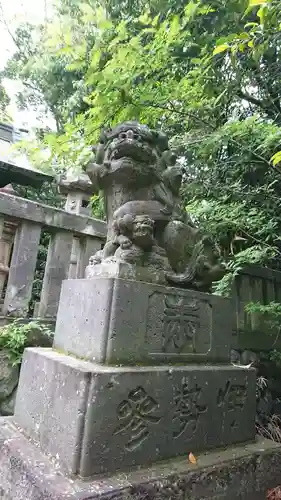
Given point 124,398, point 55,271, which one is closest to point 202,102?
point 55,271

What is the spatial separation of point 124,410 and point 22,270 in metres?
1.79

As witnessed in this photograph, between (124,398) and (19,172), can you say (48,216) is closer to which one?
(124,398)

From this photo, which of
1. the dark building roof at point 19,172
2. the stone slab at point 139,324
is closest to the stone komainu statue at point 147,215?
the stone slab at point 139,324

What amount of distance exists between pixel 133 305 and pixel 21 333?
129cm

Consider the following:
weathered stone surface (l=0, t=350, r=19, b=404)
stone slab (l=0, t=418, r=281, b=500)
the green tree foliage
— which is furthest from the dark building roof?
stone slab (l=0, t=418, r=281, b=500)

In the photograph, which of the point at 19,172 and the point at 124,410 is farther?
the point at 19,172

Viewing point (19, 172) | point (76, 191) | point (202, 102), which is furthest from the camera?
point (76, 191)

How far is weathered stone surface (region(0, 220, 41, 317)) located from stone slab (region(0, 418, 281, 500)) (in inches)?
41.3

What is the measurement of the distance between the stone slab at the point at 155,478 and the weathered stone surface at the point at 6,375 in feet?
1.66

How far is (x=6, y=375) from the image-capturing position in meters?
2.58

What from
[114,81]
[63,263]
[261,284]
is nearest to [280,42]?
[114,81]

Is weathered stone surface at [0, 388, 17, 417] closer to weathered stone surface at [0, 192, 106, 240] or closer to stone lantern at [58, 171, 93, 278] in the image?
weathered stone surface at [0, 192, 106, 240]

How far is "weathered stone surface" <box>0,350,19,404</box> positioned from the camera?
2.55 metres

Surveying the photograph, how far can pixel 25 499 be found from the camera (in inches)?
58.5
